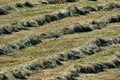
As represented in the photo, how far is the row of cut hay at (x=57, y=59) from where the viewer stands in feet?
106

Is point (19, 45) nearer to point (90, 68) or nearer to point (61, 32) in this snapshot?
point (61, 32)

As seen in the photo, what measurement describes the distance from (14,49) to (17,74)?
5729 mm

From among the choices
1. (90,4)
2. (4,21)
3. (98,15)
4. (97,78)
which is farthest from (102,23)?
(97,78)

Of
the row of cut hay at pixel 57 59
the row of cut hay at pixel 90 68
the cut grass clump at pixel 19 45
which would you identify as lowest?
the row of cut hay at pixel 90 68

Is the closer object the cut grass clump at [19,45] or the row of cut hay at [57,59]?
the row of cut hay at [57,59]

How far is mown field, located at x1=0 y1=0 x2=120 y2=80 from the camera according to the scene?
34.4m

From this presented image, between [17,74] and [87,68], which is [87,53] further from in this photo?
[17,74]

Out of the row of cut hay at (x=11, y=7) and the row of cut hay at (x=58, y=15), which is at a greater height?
the row of cut hay at (x=11, y=7)

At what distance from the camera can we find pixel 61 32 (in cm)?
4291

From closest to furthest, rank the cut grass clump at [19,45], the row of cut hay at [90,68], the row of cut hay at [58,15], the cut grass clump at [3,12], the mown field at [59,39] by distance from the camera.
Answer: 1. the row of cut hay at [90,68]
2. the mown field at [59,39]
3. the cut grass clump at [19,45]
4. the row of cut hay at [58,15]
5. the cut grass clump at [3,12]

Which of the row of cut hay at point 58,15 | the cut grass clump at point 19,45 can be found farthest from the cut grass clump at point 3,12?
the cut grass clump at point 19,45

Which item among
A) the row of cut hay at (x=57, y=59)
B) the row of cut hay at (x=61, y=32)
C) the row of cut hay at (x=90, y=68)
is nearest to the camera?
the row of cut hay at (x=57, y=59)

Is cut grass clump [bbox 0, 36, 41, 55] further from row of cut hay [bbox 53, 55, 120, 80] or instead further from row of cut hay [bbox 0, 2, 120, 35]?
row of cut hay [bbox 53, 55, 120, 80]

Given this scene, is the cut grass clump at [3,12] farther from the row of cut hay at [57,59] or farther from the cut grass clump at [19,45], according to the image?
the row of cut hay at [57,59]
